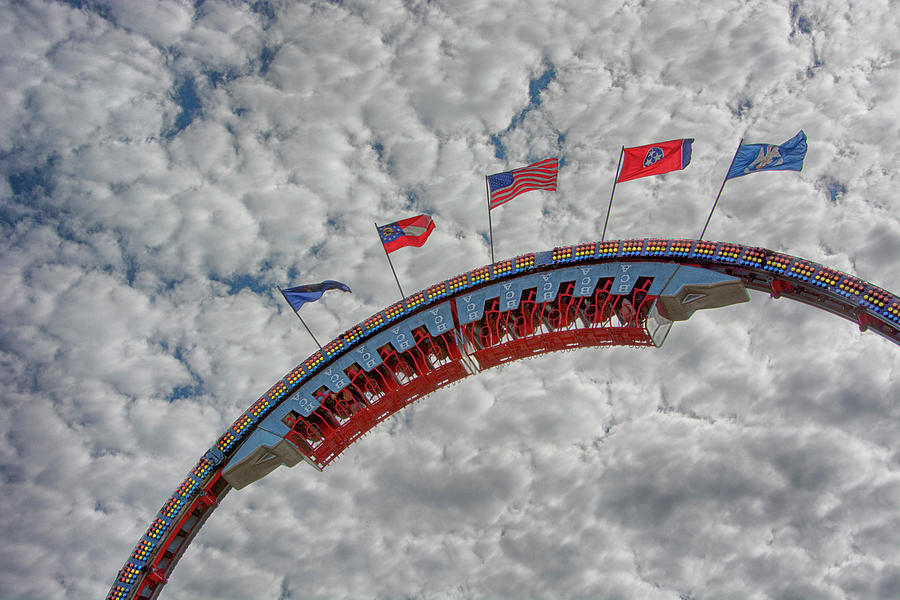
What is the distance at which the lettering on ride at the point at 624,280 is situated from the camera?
36.2m

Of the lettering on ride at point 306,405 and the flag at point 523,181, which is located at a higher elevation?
the flag at point 523,181

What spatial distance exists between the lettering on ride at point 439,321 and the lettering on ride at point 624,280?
11020mm

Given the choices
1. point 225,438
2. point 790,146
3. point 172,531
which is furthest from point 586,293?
point 172,531

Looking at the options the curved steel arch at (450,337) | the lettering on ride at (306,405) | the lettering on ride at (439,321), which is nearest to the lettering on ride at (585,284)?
the curved steel arch at (450,337)

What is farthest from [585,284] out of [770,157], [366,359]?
[366,359]

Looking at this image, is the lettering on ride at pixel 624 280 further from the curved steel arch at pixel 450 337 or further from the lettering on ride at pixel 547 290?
the lettering on ride at pixel 547 290

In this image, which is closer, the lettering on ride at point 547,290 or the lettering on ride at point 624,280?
the lettering on ride at point 624,280

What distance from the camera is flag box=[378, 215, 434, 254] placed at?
36.8 m

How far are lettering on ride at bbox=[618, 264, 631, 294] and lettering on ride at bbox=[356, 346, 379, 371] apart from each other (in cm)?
1591

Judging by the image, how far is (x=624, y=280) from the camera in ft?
120

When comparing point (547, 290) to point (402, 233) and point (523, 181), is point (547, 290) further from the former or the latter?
point (402, 233)

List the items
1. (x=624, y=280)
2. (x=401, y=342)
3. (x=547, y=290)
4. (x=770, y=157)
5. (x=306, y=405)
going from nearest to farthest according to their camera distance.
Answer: (x=770, y=157) < (x=624, y=280) < (x=306, y=405) < (x=547, y=290) < (x=401, y=342)

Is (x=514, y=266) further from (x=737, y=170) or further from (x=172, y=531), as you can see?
(x=172, y=531)

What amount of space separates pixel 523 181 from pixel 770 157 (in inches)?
539
